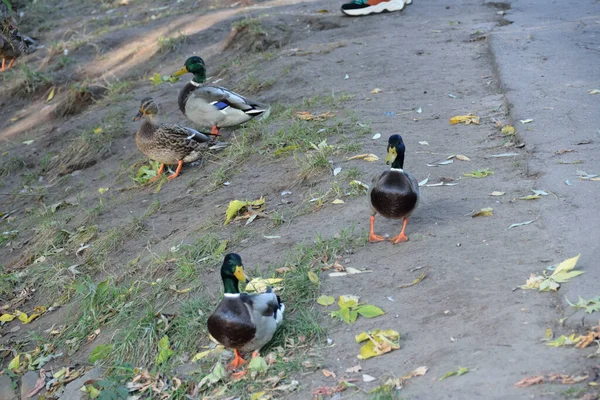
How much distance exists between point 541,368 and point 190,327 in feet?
7.10

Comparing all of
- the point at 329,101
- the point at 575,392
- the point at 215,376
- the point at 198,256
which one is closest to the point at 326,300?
the point at 215,376

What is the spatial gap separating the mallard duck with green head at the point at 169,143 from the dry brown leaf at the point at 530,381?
16.1ft

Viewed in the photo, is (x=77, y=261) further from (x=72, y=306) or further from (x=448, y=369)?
(x=448, y=369)

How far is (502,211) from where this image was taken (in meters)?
5.26

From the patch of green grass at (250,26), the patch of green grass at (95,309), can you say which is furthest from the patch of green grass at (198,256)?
the patch of green grass at (250,26)

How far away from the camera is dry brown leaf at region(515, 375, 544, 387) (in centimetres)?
341

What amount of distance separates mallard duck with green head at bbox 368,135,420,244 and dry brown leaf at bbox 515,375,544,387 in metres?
1.79

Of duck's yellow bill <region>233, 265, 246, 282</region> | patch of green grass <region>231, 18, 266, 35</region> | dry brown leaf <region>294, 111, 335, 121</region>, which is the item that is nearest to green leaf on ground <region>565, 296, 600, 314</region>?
duck's yellow bill <region>233, 265, 246, 282</region>

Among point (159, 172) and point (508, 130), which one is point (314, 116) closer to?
point (159, 172)

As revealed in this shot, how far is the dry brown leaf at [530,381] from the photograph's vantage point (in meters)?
3.41

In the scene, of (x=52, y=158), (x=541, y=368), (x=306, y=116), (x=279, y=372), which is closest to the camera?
(x=541, y=368)

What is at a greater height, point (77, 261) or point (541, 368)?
point (541, 368)

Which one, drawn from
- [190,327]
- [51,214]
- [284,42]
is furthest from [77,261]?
[284,42]

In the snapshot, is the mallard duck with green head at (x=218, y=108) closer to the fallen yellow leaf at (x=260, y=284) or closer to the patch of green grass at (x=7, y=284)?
the patch of green grass at (x=7, y=284)
